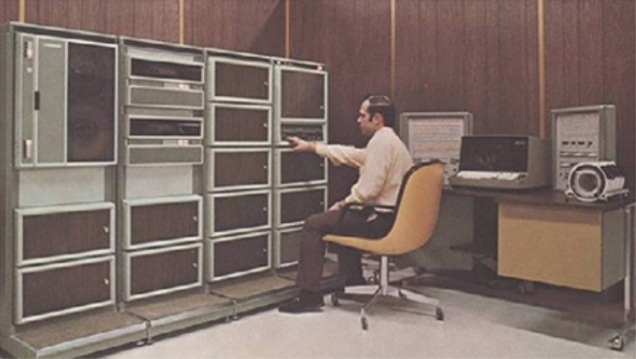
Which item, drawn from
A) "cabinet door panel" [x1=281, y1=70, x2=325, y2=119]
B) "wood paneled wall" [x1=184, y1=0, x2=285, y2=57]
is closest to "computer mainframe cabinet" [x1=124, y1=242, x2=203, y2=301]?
"cabinet door panel" [x1=281, y1=70, x2=325, y2=119]

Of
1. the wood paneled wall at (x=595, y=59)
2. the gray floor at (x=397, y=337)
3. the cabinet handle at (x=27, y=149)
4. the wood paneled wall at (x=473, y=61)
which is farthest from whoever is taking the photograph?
the wood paneled wall at (x=473, y=61)

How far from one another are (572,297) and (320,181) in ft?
6.17

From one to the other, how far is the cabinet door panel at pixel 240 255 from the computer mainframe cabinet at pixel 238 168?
0.35 m

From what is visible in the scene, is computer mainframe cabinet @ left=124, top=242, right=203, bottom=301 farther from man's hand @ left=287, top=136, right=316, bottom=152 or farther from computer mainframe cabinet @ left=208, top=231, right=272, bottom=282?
man's hand @ left=287, top=136, right=316, bottom=152

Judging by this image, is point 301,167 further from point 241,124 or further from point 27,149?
point 27,149

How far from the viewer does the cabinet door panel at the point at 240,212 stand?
378 cm

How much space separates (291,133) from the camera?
421 cm

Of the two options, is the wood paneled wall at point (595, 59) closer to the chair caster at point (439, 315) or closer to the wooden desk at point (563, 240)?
the wooden desk at point (563, 240)

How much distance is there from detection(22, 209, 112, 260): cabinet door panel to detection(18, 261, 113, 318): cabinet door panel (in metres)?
0.09

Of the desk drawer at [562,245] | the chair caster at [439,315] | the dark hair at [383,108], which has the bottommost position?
the chair caster at [439,315]

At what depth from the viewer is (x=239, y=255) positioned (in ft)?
12.8

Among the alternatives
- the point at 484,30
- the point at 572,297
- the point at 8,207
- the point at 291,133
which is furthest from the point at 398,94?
the point at 8,207

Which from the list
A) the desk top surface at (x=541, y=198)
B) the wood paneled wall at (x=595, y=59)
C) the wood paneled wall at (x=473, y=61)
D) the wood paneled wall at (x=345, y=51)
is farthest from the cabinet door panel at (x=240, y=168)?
the wood paneled wall at (x=595, y=59)

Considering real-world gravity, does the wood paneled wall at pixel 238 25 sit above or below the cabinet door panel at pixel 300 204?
above
